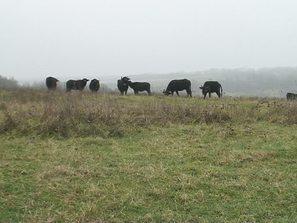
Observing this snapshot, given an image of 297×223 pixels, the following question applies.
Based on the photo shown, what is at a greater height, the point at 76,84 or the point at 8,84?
the point at 76,84

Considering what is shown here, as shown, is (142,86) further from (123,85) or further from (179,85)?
(179,85)

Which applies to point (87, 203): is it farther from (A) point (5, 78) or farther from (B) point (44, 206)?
(A) point (5, 78)

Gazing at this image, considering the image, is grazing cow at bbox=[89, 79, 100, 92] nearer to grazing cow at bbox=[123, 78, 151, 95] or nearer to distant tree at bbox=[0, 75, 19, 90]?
grazing cow at bbox=[123, 78, 151, 95]

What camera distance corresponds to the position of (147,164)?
9.21m

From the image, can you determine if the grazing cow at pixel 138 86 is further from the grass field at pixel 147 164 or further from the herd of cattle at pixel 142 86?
the grass field at pixel 147 164

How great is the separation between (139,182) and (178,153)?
208 centimetres

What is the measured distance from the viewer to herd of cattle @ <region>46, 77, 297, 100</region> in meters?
25.1

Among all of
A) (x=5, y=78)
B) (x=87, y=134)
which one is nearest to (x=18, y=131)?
(x=87, y=134)

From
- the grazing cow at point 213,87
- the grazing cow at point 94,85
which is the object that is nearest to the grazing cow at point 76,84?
the grazing cow at point 94,85

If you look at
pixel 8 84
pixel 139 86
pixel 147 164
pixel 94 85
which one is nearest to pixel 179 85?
pixel 139 86

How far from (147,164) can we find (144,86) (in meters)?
17.9

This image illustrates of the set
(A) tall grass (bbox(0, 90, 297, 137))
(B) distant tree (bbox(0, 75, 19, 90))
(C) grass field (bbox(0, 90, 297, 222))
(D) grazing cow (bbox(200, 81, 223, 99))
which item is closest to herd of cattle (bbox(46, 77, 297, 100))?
(D) grazing cow (bbox(200, 81, 223, 99))

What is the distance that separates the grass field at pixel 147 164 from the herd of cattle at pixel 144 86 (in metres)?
10.2

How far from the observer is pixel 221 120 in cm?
1398
